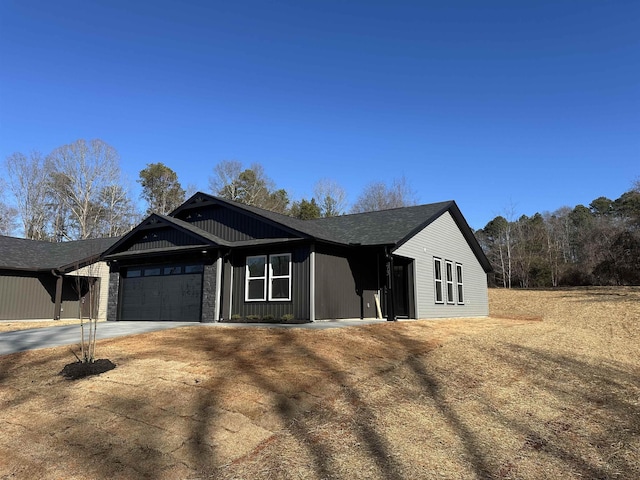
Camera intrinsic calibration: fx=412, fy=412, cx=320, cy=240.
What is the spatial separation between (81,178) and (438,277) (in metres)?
34.3

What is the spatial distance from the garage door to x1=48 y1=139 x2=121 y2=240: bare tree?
23454mm

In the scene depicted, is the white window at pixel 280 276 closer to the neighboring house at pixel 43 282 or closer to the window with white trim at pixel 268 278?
the window with white trim at pixel 268 278

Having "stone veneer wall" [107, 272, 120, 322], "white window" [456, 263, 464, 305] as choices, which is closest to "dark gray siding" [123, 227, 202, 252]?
"stone veneer wall" [107, 272, 120, 322]

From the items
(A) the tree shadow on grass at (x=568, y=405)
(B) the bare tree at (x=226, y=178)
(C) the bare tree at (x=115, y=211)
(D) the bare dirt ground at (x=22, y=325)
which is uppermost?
(B) the bare tree at (x=226, y=178)

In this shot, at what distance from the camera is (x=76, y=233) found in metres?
39.2

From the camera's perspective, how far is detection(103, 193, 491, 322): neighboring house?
14.1 metres

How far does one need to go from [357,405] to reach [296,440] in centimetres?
132

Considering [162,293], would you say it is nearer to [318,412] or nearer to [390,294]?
[390,294]

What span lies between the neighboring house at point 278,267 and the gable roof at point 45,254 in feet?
13.8

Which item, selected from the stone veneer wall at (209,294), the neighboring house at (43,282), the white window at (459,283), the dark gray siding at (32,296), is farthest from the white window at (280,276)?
the dark gray siding at (32,296)

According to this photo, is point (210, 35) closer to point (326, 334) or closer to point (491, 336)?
point (326, 334)

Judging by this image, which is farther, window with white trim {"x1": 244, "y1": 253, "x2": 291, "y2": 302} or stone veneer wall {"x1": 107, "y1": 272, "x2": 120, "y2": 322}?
stone veneer wall {"x1": 107, "y1": 272, "x2": 120, "y2": 322}

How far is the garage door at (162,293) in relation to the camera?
15.5 metres

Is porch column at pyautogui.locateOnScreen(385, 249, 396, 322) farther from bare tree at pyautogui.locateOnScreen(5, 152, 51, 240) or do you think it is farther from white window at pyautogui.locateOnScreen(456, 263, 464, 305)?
bare tree at pyautogui.locateOnScreen(5, 152, 51, 240)
